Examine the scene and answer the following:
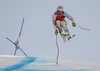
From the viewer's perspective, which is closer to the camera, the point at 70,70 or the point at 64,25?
the point at 70,70

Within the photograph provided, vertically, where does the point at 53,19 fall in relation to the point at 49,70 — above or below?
above

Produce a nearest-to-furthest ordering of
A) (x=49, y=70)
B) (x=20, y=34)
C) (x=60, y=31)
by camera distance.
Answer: (x=49, y=70) < (x=60, y=31) < (x=20, y=34)

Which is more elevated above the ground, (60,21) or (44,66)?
(60,21)

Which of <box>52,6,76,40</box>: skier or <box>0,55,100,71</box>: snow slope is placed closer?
<box>0,55,100,71</box>: snow slope

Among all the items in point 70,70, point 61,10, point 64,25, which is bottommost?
point 70,70

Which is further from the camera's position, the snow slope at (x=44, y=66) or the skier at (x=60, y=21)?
the skier at (x=60, y=21)

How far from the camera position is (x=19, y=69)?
4375 millimetres

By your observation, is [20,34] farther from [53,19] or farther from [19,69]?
[19,69]

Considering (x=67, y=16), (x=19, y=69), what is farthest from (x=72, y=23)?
(x=19, y=69)

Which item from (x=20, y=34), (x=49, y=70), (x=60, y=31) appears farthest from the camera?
(x=20, y=34)

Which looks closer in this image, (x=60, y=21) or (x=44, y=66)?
(x=44, y=66)

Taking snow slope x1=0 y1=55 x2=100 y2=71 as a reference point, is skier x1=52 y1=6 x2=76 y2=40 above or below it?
above

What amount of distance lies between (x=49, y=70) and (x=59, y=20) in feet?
4.64

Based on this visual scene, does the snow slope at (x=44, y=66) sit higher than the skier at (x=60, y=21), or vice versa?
the skier at (x=60, y=21)
